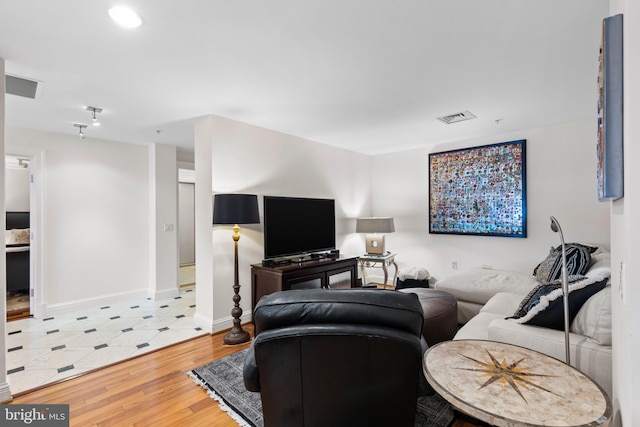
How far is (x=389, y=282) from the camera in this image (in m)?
5.29

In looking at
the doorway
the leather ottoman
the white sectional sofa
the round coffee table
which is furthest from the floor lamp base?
the doorway

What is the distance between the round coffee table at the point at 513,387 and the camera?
97 cm

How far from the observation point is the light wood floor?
1.92 metres

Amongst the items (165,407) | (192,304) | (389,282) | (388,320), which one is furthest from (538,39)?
(192,304)

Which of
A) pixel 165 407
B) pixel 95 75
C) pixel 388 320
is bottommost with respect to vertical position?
pixel 165 407

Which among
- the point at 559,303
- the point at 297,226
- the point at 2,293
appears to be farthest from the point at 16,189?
the point at 559,303

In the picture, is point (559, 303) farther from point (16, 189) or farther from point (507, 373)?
point (16, 189)

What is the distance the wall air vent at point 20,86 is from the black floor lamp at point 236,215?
1679 millimetres

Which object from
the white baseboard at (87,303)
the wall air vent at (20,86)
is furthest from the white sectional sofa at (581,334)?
the white baseboard at (87,303)

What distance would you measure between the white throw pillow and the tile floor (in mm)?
3241

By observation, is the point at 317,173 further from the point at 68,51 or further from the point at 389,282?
the point at 68,51

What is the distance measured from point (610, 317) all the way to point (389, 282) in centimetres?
385

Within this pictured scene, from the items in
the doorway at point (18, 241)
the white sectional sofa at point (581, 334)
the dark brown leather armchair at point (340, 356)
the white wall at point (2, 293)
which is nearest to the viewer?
the dark brown leather armchair at point (340, 356)

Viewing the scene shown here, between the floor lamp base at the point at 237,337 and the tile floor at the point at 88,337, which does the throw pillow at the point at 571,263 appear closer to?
the floor lamp base at the point at 237,337
